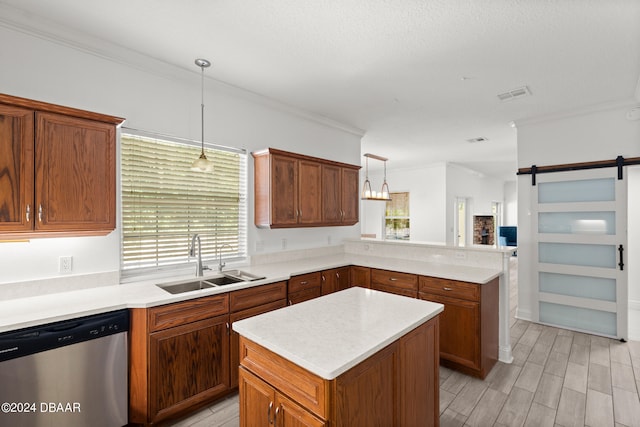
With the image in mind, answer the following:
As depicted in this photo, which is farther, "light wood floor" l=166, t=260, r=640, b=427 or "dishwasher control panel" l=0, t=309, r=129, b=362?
"light wood floor" l=166, t=260, r=640, b=427

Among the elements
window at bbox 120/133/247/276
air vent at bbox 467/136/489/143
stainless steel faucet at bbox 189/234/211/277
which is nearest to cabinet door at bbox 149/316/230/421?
stainless steel faucet at bbox 189/234/211/277

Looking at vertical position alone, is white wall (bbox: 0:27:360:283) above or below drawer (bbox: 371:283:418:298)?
above

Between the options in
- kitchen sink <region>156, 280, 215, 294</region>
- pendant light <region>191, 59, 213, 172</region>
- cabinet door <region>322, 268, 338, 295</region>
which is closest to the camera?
pendant light <region>191, 59, 213, 172</region>

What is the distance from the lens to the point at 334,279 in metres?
3.51

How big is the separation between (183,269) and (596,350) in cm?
446

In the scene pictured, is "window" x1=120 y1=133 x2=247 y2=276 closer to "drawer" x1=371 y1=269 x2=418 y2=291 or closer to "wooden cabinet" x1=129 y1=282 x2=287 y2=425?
"wooden cabinet" x1=129 y1=282 x2=287 y2=425

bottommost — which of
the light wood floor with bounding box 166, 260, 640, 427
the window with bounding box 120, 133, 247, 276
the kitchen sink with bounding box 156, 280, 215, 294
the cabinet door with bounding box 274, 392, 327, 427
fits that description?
the light wood floor with bounding box 166, 260, 640, 427

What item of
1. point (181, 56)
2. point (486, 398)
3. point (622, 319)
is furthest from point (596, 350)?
point (181, 56)

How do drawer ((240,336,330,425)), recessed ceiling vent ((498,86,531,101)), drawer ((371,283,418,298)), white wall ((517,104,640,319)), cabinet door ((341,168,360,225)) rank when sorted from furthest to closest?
cabinet door ((341,168,360,225)) < white wall ((517,104,640,319)) < recessed ceiling vent ((498,86,531,101)) < drawer ((371,283,418,298)) < drawer ((240,336,330,425))

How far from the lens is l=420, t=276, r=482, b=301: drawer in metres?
2.73

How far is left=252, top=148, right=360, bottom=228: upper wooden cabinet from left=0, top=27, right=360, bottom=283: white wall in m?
0.20

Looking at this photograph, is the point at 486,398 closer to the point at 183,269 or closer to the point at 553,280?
the point at 553,280

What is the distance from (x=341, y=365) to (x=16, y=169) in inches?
Answer: 88.2

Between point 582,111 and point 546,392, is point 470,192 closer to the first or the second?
point 582,111
